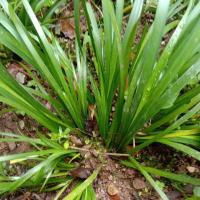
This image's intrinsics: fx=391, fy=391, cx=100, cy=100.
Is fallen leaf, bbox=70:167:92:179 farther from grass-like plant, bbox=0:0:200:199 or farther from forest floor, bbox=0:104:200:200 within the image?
grass-like plant, bbox=0:0:200:199

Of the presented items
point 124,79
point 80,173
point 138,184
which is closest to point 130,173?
point 138,184

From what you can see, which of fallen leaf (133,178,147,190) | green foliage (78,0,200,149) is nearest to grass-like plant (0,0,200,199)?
green foliage (78,0,200,149)

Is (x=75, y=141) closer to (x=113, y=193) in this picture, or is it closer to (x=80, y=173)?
(x=80, y=173)

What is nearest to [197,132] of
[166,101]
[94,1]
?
[166,101]

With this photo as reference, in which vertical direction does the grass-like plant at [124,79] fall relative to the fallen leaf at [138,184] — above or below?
above

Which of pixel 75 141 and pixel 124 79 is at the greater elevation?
pixel 124 79

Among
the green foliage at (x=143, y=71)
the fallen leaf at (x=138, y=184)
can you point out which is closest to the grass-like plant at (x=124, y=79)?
the green foliage at (x=143, y=71)

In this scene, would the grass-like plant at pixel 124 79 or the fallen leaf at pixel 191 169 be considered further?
the fallen leaf at pixel 191 169

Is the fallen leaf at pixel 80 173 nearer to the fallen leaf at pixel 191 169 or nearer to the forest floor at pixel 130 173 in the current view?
the forest floor at pixel 130 173

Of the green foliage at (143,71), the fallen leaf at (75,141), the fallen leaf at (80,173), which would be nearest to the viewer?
the green foliage at (143,71)
